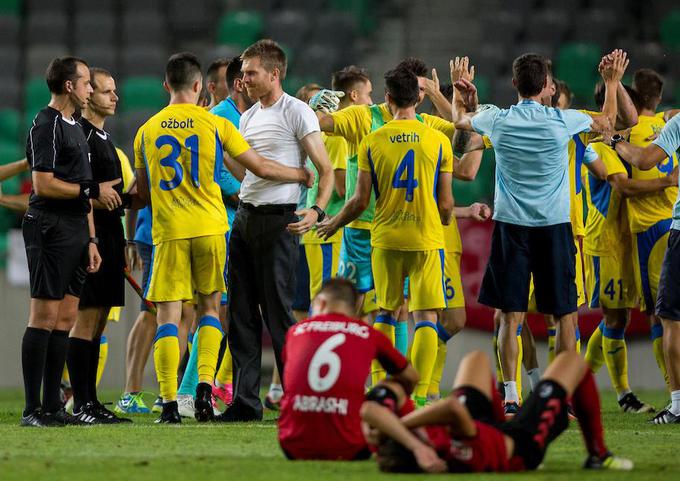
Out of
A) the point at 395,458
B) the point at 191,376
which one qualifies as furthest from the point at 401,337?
the point at 395,458

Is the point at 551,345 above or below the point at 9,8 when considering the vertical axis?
below

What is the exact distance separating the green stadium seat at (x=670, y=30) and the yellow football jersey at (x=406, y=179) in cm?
941

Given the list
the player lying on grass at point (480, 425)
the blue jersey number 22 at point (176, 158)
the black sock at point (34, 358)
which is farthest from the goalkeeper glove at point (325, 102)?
the player lying on grass at point (480, 425)

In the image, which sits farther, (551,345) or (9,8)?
(9,8)

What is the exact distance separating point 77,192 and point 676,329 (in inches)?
148

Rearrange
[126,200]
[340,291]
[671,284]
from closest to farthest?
[340,291] → [671,284] → [126,200]

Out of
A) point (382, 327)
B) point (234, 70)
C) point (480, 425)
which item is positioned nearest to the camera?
point (480, 425)

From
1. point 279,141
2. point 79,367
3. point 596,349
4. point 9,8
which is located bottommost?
point 596,349

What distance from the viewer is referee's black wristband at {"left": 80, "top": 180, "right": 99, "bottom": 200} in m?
7.25

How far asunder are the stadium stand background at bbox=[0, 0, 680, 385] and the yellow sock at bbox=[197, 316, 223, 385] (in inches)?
317

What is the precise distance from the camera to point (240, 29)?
16.8 metres

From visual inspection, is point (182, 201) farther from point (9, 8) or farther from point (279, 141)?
point (9, 8)

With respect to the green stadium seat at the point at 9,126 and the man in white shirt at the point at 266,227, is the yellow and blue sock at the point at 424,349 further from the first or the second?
the green stadium seat at the point at 9,126

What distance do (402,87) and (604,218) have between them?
2155 mm
